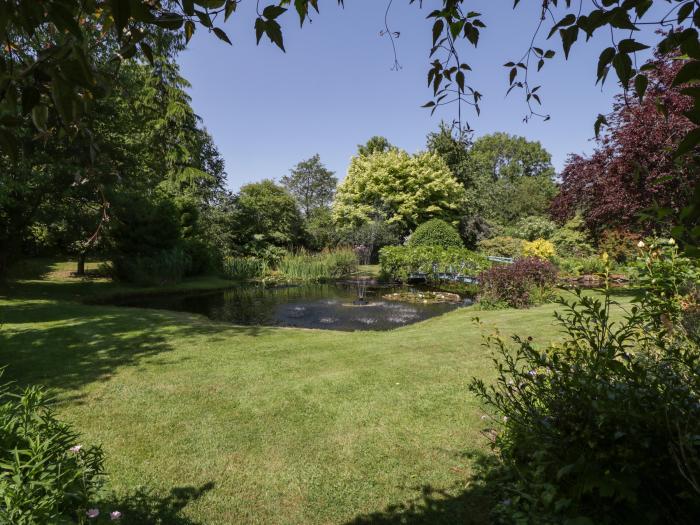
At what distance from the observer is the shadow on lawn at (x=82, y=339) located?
5.05 meters

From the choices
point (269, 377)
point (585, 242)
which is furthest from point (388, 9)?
point (585, 242)

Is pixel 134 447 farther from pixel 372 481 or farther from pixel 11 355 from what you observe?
pixel 11 355

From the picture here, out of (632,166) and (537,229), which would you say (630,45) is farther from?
(537,229)

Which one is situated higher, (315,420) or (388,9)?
(388,9)

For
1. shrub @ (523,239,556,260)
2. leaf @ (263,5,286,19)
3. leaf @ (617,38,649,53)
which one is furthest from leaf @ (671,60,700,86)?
A: shrub @ (523,239,556,260)

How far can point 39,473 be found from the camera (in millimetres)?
2047

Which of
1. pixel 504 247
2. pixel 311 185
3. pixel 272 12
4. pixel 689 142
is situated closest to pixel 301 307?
pixel 272 12

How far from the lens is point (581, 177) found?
9305mm

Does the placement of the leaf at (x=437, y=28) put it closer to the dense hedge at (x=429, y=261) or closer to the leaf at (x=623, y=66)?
the leaf at (x=623, y=66)

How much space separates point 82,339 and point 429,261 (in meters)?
12.1

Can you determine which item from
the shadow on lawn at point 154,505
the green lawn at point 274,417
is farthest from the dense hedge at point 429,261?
the shadow on lawn at point 154,505

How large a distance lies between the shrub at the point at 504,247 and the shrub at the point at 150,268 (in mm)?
14616

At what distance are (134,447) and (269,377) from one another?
5.78ft

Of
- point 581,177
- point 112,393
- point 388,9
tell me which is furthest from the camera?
point 581,177
